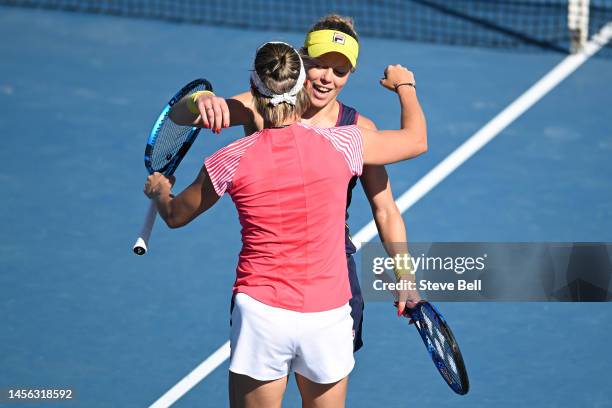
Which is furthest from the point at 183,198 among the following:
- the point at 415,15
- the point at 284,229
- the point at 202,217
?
the point at 415,15

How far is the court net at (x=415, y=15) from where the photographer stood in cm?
1228

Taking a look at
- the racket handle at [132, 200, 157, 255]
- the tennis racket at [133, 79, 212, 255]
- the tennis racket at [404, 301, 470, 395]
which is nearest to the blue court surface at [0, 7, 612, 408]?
the tennis racket at [404, 301, 470, 395]

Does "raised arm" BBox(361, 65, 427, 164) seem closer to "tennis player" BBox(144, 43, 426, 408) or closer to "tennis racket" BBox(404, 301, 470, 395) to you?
"tennis player" BBox(144, 43, 426, 408)

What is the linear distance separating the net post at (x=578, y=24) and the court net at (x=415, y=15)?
0.6 inches

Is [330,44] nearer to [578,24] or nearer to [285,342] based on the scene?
[285,342]

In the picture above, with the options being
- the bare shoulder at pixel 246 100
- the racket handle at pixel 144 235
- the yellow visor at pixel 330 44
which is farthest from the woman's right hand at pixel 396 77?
the racket handle at pixel 144 235

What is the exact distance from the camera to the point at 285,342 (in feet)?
14.6

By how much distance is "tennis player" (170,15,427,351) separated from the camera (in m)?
4.98

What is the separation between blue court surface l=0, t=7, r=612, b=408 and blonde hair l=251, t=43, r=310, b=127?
8.50ft

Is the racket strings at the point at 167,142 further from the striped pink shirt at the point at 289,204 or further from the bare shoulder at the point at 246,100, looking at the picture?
the striped pink shirt at the point at 289,204

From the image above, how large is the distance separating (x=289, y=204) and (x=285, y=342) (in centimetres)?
58

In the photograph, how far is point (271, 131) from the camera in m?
4.46

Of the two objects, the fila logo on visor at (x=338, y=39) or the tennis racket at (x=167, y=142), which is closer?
the fila logo on visor at (x=338, y=39)

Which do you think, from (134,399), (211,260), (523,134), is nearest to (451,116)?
(523,134)
